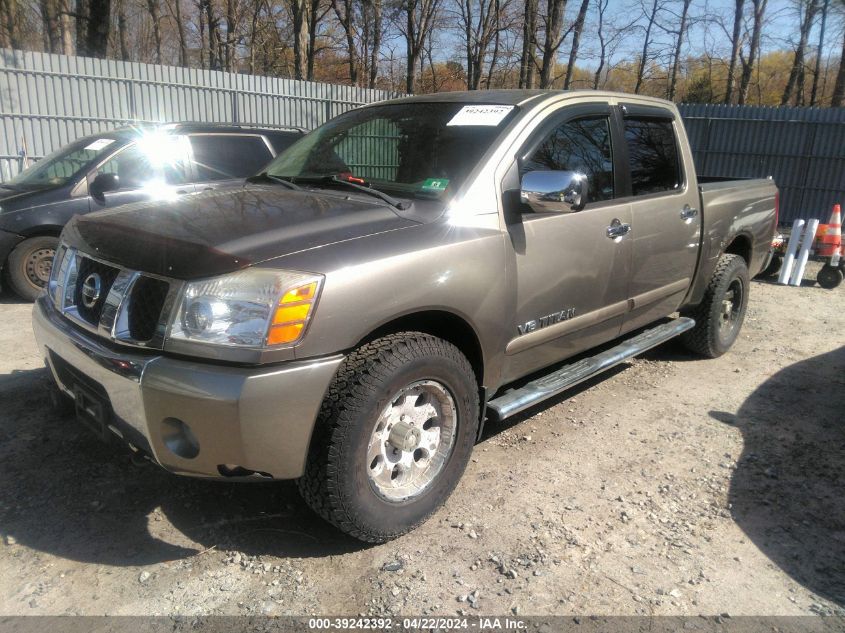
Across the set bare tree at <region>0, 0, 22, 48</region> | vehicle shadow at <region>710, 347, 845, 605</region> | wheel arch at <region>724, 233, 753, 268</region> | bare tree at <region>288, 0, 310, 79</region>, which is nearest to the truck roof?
wheel arch at <region>724, 233, 753, 268</region>

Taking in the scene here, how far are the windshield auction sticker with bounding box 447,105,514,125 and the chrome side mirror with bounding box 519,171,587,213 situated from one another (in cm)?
40

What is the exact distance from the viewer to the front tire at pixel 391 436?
2.40 metres

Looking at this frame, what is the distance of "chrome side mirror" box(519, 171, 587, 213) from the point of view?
2.90 metres

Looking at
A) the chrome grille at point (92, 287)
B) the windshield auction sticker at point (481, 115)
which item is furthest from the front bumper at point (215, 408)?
the windshield auction sticker at point (481, 115)

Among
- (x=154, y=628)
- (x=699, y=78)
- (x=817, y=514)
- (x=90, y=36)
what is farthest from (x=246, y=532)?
(x=699, y=78)

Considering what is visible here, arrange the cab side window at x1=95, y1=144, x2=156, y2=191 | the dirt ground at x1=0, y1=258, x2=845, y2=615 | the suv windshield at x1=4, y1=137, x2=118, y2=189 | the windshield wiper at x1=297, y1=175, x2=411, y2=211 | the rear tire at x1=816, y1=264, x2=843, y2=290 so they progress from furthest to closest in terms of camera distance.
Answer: the rear tire at x1=816, y1=264, x2=843, y2=290, the suv windshield at x1=4, y1=137, x2=118, y2=189, the cab side window at x1=95, y1=144, x2=156, y2=191, the windshield wiper at x1=297, y1=175, x2=411, y2=211, the dirt ground at x1=0, y1=258, x2=845, y2=615

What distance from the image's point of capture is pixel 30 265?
648cm

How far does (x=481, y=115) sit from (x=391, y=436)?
1.71 meters

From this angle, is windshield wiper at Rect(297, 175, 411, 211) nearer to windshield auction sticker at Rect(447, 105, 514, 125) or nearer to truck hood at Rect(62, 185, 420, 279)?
truck hood at Rect(62, 185, 420, 279)

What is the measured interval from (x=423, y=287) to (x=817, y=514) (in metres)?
2.21

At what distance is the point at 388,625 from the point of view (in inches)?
91.0

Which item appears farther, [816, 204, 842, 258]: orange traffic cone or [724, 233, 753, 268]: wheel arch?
[816, 204, 842, 258]: orange traffic cone

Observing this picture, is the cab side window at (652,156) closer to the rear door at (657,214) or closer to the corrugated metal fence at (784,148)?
the rear door at (657,214)

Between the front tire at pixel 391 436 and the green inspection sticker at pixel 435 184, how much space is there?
2.47ft
